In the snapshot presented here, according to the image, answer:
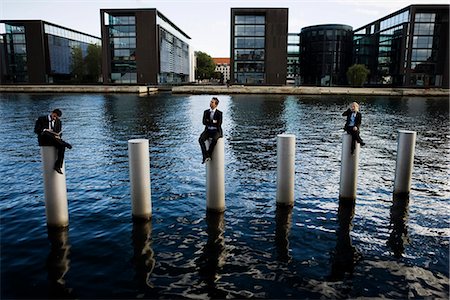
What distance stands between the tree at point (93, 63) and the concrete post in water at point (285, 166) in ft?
419

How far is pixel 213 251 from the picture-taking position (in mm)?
7996

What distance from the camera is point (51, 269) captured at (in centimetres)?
717

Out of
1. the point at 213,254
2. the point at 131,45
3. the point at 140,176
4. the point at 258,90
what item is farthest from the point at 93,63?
the point at 213,254

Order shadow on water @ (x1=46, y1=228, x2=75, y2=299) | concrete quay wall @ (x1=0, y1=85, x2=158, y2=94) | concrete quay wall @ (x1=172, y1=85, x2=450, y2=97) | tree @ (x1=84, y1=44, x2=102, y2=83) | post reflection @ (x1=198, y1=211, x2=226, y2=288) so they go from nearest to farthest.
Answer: shadow on water @ (x1=46, y1=228, x2=75, y2=299) < post reflection @ (x1=198, y1=211, x2=226, y2=288) < concrete quay wall @ (x1=172, y1=85, x2=450, y2=97) < concrete quay wall @ (x1=0, y1=85, x2=158, y2=94) < tree @ (x1=84, y1=44, x2=102, y2=83)

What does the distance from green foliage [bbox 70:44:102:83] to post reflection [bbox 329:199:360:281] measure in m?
129

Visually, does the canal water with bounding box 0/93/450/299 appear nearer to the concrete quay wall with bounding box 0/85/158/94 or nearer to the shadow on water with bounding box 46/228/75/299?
the shadow on water with bounding box 46/228/75/299

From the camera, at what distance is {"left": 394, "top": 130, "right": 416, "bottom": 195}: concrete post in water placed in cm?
1044


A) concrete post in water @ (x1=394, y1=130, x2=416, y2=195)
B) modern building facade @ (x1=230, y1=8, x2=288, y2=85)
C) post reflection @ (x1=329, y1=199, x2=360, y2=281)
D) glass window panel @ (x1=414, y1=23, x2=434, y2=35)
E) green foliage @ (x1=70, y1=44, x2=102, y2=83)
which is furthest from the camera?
green foliage @ (x1=70, y1=44, x2=102, y2=83)

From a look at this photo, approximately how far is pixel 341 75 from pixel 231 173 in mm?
123801

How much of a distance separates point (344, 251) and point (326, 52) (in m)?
126

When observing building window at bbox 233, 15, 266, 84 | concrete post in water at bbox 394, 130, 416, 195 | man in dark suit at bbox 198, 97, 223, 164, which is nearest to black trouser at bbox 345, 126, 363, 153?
concrete post in water at bbox 394, 130, 416, 195

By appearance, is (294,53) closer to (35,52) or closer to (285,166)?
(35,52)

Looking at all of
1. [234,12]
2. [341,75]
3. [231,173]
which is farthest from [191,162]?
[341,75]

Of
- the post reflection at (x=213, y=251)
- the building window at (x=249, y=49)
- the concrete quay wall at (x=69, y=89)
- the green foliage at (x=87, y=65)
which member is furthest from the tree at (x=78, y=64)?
the post reflection at (x=213, y=251)
